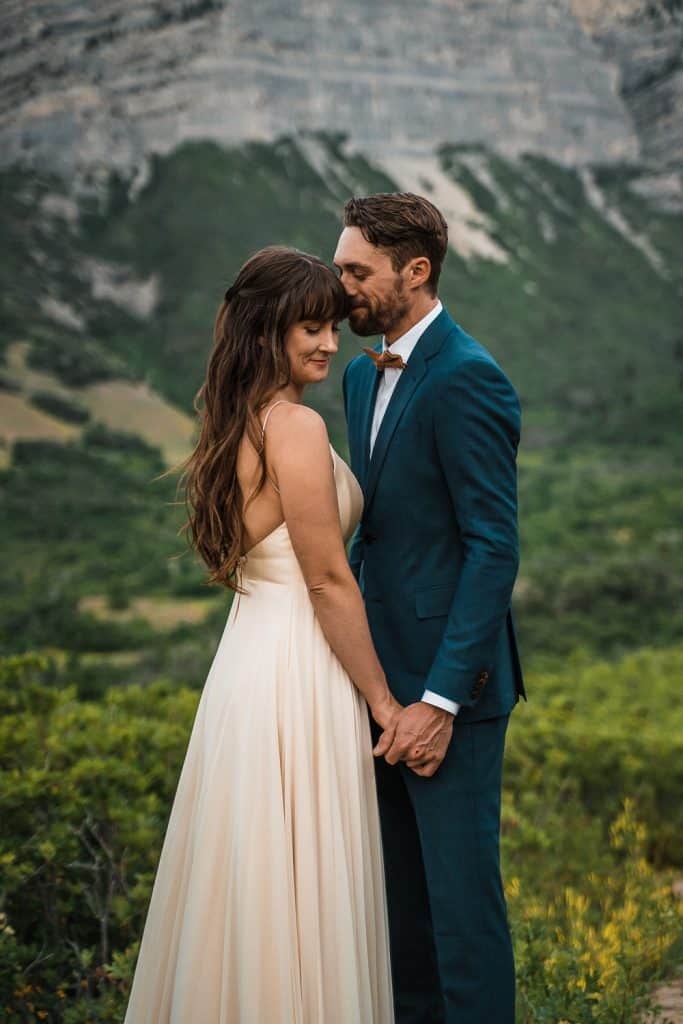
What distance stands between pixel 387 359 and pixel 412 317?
0.11 m

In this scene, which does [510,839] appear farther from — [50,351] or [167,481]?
[50,351]

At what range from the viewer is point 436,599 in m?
2.55

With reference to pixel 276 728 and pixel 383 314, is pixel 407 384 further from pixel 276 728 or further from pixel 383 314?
pixel 276 728

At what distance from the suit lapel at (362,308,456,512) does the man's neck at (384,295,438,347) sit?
0.12 ft

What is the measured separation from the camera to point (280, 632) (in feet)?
8.24

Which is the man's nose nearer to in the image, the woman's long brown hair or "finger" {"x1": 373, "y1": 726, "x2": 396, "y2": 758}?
the woman's long brown hair

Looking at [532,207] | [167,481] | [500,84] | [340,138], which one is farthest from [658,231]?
[167,481]

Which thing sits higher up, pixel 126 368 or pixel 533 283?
pixel 533 283

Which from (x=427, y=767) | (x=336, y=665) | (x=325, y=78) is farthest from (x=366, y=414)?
(x=325, y=78)

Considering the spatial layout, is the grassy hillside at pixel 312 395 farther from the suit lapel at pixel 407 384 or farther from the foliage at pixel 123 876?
the suit lapel at pixel 407 384

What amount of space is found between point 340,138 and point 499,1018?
33.1 m

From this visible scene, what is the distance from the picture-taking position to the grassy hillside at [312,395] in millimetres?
14672

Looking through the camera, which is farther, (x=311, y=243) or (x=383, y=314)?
(x=311, y=243)

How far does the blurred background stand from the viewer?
3.49m
